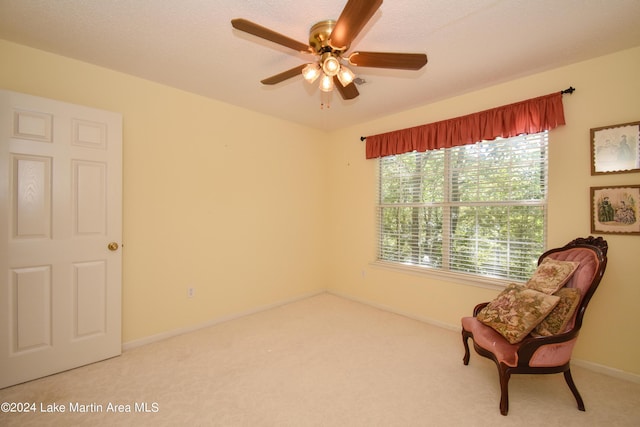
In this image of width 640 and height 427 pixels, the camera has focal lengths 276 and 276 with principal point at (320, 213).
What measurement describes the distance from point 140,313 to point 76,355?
55 cm

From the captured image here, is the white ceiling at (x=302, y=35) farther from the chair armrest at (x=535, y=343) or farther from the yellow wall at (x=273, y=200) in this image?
the chair armrest at (x=535, y=343)

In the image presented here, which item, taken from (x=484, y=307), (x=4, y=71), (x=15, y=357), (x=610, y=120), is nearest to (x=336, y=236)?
(x=484, y=307)

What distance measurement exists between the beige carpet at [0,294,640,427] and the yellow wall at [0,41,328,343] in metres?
0.60

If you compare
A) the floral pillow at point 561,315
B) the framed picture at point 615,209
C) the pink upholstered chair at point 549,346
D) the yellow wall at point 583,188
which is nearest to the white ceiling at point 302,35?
the yellow wall at point 583,188

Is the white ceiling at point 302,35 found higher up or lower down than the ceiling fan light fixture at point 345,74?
higher up

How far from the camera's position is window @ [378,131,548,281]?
268 centimetres

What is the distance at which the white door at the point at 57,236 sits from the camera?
2.08m

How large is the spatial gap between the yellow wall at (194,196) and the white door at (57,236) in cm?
20

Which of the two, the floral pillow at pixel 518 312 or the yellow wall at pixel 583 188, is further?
the yellow wall at pixel 583 188

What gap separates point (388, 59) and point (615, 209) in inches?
88.2

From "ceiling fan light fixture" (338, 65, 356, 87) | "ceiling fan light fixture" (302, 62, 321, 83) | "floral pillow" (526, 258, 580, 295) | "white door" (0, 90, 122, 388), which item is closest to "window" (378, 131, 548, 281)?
"floral pillow" (526, 258, 580, 295)

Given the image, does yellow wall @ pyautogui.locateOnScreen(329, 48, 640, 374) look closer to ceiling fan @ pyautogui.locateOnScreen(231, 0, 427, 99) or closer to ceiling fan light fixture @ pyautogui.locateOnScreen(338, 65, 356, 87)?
ceiling fan @ pyautogui.locateOnScreen(231, 0, 427, 99)

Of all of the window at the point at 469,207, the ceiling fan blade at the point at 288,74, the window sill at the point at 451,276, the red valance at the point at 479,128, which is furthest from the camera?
the window sill at the point at 451,276

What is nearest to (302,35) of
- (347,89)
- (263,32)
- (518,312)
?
(347,89)
